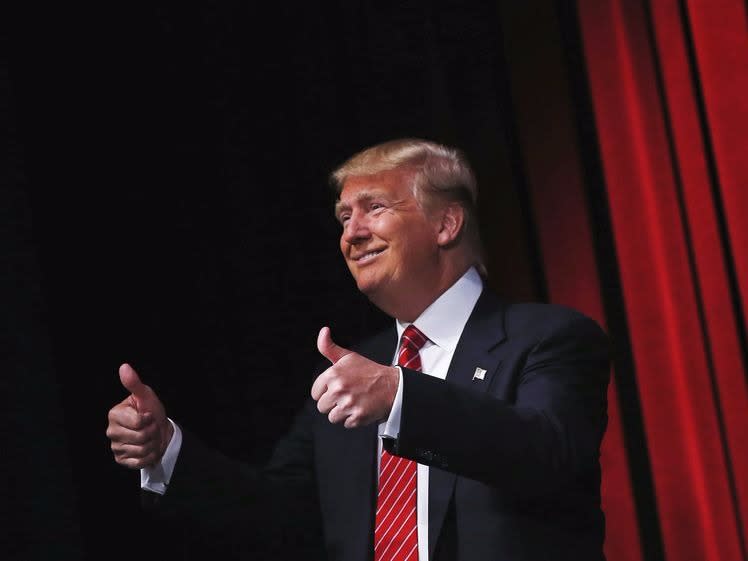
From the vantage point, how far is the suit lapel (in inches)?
66.1

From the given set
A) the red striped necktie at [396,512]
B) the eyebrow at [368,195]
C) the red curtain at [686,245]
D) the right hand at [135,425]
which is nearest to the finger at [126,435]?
the right hand at [135,425]

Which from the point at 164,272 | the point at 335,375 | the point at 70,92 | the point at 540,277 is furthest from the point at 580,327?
the point at 70,92

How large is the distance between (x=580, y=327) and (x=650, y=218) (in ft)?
2.19

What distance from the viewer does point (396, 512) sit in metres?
1.75

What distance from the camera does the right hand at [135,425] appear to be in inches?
67.0

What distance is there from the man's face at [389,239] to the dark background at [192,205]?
0.61 metres

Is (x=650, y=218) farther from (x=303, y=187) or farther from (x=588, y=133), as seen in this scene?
(x=303, y=187)

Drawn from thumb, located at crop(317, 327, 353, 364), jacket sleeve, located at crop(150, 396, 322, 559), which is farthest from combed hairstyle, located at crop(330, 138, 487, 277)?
thumb, located at crop(317, 327, 353, 364)

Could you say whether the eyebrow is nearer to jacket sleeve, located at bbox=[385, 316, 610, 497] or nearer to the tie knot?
the tie knot

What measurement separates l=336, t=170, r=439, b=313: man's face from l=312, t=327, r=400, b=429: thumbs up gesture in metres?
0.61

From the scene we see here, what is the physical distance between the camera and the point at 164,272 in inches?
98.5

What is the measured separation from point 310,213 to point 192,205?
13.4 inches

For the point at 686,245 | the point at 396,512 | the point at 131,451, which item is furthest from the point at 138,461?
the point at 686,245

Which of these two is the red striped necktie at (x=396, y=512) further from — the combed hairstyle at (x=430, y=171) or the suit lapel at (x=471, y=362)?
the combed hairstyle at (x=430, y=171)
